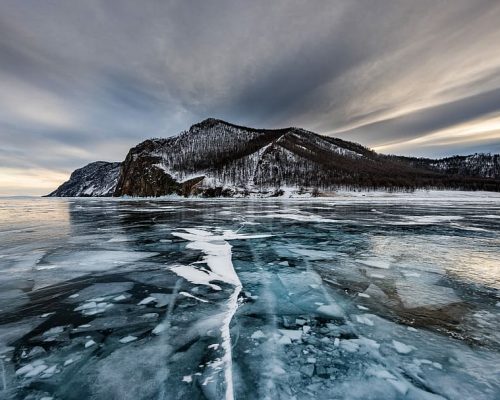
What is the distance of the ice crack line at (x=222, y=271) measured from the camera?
3014 millimetres

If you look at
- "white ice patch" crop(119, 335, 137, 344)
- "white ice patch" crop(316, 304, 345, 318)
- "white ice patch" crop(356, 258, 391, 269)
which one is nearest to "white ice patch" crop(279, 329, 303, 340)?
"white ice patch" crop(316, 304, 345, 318)

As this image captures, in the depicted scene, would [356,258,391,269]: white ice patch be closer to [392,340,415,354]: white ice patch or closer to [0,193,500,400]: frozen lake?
[0,193,500,400]: frozen lake

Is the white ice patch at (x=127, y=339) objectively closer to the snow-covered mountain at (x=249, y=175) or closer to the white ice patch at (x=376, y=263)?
the white ice patch at (x=376, y=263)

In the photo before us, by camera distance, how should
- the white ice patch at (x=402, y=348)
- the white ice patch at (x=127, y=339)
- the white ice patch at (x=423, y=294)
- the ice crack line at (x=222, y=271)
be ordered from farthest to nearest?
the white ice patch at (x=423, y=294), the white ice patch at (x=127, y=339), the white ice patch at (x=402, y=348), the ice crack line at (x=222, y=271)

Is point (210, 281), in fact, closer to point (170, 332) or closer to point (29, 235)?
point (170, 332)

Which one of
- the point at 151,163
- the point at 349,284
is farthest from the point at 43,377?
the point at 151,163

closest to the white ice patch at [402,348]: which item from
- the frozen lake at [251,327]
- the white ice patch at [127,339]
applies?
the frozen lake at [251,327]

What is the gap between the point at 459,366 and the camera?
2869 millimetres

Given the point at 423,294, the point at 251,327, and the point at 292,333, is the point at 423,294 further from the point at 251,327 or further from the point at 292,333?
the point at 251,327

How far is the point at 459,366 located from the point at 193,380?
2.75 meters

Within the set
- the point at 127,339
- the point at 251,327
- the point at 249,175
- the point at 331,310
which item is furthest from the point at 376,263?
the point at 249,175

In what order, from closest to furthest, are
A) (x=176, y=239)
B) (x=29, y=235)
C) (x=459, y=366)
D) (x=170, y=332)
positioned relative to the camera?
1. (x=459, y=366)
2. (x=170, y=332)
3. (x=176, y=239)
4. (x=29, y=235)

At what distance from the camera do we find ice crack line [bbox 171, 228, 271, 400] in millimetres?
3014

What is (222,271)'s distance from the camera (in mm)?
6512
